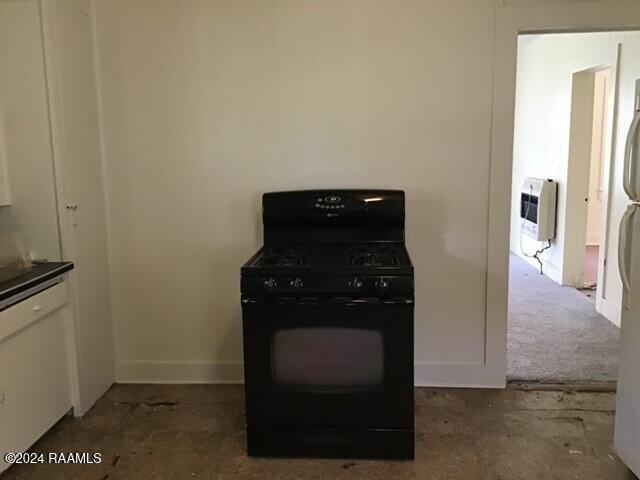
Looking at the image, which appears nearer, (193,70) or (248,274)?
(248,274)

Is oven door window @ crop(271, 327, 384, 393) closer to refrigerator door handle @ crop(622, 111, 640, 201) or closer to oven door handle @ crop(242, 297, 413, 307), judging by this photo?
oven door handle @ crop(242, 297, 413, 307)

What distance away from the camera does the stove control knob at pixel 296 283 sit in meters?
2.45

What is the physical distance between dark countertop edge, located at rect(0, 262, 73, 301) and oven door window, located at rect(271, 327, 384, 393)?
3.54 ft

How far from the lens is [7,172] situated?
9.39ft

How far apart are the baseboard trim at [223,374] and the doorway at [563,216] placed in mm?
238

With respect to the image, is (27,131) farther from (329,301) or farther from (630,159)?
(630,159)

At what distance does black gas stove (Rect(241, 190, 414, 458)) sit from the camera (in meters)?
2.44

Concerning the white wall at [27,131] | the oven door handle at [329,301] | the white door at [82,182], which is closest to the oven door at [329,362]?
the oven door handle at [329,301]

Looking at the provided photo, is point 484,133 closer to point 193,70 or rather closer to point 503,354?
point 503,354

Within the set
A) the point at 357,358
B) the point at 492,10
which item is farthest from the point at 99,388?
the point at 492,10

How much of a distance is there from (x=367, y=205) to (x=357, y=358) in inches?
34.2

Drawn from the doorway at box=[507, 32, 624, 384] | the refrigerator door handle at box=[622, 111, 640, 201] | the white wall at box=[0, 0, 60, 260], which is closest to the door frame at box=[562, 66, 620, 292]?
the doorway at box=[507, 32, 624, 384]

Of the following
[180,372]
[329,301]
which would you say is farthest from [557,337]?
[180,372]

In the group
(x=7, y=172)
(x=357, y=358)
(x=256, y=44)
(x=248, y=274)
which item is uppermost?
(x=256, y=44)
